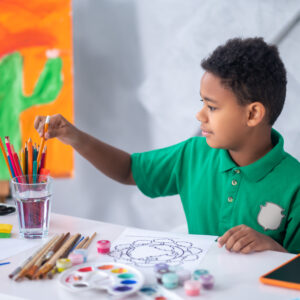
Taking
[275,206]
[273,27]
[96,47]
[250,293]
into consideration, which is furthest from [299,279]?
[96,47]

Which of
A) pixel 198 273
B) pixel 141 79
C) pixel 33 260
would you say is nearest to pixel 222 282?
pixel 198 273

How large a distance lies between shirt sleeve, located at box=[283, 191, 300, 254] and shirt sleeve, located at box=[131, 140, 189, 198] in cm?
28

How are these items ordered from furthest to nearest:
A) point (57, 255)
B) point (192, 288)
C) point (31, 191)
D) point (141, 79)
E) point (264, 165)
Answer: point (141, 79) → point (264, 165) → point (31, 191) → point (57, 255) → point (192, 288)

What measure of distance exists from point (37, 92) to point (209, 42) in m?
0.64

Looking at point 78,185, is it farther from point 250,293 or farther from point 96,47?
point 250,293

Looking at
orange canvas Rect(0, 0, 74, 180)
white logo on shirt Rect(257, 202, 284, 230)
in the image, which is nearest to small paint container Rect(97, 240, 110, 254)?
white logo on shirt Rect(257, 202, 284, 230)

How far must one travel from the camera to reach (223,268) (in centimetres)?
64

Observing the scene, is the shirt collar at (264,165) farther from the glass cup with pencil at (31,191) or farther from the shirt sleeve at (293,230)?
the glass cup with pencil at (31,191)

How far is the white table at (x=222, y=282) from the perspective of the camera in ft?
1.81

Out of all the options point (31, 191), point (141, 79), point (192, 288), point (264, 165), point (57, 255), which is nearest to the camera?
point (192, 288)

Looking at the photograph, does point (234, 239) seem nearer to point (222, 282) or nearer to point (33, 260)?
point (222, 282)

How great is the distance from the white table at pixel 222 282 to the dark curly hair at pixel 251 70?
31 cm

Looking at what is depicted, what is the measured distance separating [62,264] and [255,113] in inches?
18.4

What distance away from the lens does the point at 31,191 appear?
0.80m
